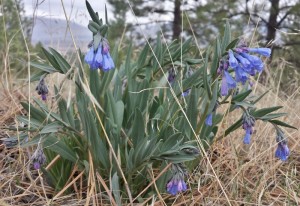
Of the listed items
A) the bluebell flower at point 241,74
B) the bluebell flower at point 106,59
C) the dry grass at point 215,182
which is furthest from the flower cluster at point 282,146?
the bluebell flower at point 106,59

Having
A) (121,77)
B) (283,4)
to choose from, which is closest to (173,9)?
(283,4)

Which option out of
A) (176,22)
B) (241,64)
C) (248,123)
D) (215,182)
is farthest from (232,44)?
(176,22)

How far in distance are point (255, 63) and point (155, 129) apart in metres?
0.55

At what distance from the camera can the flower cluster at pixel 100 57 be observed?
1441 millimetres

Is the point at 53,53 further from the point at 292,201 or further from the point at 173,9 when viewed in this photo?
the point at 173,9

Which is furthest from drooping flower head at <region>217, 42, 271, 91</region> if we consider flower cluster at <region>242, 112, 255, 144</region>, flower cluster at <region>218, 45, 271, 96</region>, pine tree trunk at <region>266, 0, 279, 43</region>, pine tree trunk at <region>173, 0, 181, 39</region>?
pine tree trunk at <region>173, 0, 181, 39</region>

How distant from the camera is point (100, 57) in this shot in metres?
1.45

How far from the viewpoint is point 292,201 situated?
1961 mm

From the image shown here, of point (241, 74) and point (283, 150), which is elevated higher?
point (241, 74)

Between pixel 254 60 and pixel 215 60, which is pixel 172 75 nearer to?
pixel 215 60

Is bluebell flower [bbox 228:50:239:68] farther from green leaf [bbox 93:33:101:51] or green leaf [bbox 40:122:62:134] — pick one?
green leaf [bbox 40:122:62:134]

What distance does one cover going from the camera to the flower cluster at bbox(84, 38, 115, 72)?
1441mm

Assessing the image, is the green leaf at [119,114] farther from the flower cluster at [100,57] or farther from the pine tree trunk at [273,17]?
the pine tree trunk at [273,17]

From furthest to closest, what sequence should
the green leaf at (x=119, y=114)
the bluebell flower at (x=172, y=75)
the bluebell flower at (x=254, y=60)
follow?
the bluebell flower at (x=172, y=75) → the green leaf at (x=119, y=114) → the bluebell flower at (x=254, y=60)
